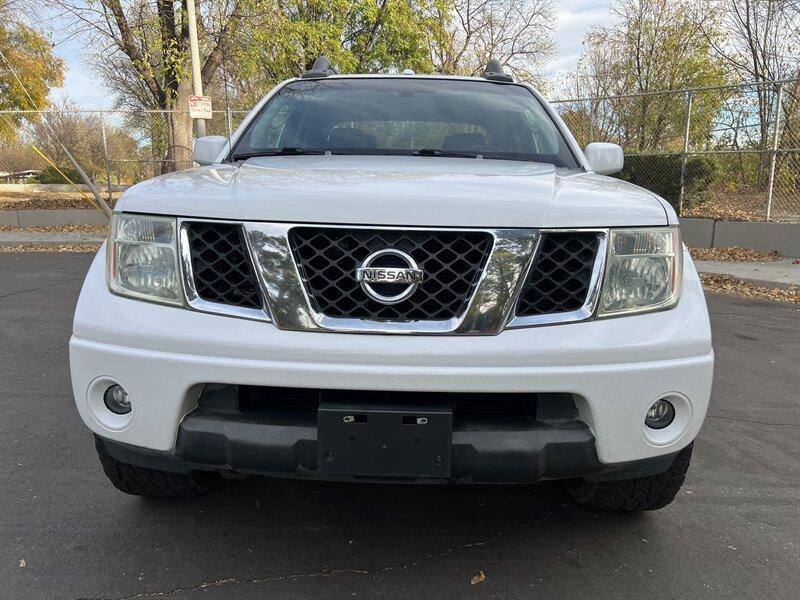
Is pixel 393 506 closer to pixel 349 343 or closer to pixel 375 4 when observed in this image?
pixel 349 343

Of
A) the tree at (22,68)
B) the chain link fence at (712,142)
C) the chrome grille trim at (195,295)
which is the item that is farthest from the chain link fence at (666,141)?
the chrome grille trim at (195,295)

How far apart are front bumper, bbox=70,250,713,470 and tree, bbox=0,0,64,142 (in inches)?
631

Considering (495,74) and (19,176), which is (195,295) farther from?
(19,176)

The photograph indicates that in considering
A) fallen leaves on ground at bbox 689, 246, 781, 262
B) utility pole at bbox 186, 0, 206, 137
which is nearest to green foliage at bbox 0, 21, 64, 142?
utility pole at bbox 186, 0, 206, 137

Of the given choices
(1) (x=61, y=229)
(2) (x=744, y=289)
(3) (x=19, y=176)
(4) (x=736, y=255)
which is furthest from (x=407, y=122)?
(3) (x=19, y=176)

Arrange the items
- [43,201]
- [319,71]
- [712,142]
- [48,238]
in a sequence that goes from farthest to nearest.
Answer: [43,201], [48,238], [712,142], [319,71]

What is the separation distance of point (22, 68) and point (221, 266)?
28.1 m

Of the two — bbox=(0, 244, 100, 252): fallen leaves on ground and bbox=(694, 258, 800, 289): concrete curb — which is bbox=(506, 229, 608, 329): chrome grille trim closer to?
bbox=(694, 258, 800, 289): concrete curb

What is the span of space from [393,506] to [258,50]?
1386cm

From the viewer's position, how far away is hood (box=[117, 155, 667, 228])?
5.63ft

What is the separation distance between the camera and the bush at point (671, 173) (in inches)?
420

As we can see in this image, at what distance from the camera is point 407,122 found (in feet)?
9.96

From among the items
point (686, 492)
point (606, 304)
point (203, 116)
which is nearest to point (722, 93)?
point (203, 116)

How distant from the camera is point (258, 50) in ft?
46.6
